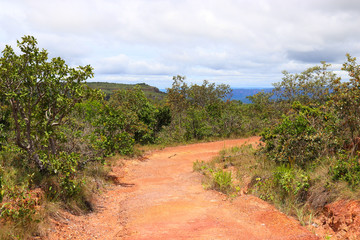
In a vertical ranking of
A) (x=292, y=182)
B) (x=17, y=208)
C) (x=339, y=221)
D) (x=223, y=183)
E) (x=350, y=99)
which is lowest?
(x=223, y=183)

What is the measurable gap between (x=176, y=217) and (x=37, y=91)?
14.4ft

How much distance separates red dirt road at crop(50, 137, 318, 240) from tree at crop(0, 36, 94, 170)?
1.95m

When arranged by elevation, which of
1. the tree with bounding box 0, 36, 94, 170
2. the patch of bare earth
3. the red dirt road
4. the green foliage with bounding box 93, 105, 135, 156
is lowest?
the red dirt road

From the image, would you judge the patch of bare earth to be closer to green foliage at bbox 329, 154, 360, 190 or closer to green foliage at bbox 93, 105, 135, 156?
green foliage at bbox 329, 154, 360, 190

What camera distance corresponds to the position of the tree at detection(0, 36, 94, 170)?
19.5 ft

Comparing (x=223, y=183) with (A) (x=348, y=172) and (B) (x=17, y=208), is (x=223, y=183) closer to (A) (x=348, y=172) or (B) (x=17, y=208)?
(A) (x=348, y=172)

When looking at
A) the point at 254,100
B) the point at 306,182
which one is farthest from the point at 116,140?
the point at 254,100

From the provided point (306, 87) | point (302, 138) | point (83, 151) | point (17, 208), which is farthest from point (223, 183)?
point (306, 87)

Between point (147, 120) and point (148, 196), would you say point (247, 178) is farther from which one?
point (147, 120)

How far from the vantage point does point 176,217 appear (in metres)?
5.99

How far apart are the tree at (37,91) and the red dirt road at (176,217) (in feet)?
6.38

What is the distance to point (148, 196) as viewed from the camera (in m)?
7.98

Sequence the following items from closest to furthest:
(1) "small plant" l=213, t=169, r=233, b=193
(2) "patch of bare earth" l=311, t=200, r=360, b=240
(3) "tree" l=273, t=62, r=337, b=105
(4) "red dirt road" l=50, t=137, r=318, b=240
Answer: (2) "patch of bare earth" l=311, t=200, r=360, b=240 < (4) "red dirt road" l=50, t=137, r=318, b=240 < (1) "small plant" l=213, t=169, r=233, b=193 < (3) "tree" l=273, t=62, r=337, b=105

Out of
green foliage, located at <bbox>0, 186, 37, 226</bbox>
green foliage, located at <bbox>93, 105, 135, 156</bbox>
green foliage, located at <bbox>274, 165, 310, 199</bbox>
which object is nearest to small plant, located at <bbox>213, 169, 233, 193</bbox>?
green foliage, located at <bbox>274, 165, 310, 199</bbox>
